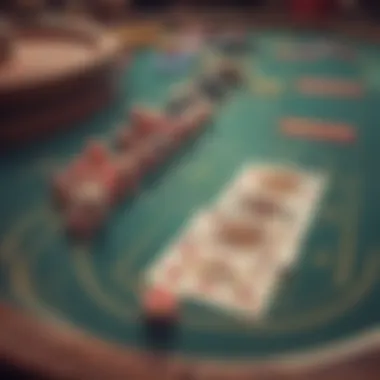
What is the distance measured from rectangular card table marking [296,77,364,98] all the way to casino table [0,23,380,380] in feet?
0.48

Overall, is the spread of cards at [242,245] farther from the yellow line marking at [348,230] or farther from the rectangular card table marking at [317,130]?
the rectangular card table marking at [317,130]

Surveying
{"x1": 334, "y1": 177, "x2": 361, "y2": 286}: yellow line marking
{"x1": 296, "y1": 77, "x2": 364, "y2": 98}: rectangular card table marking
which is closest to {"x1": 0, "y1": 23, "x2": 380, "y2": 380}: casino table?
{"x1": 334, "y1": 177, "x2": 361, "y2": 286}: yellow line marking

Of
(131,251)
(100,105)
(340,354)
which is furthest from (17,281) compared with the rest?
(100,105)

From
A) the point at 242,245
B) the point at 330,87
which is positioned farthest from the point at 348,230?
the point at 330,87

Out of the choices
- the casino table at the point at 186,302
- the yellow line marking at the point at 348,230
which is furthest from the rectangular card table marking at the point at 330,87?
the yellow line marking at the point at 348,230

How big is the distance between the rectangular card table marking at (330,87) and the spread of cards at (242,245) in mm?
538

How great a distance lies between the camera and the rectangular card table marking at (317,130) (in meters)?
1.23

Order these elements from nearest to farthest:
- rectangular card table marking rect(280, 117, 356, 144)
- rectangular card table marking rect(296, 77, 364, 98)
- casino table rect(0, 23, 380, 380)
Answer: casino table rect(0, 23, 380, 380), rectangular card table marking rect(280, 117, 356, 144), rectangular card table marking rect(296, 77, 364, 98)

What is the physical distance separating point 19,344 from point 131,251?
26 cm

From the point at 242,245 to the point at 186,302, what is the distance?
128mm

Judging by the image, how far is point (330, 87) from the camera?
1.55 metres

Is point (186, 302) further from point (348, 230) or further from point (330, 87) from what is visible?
point (330, 87)

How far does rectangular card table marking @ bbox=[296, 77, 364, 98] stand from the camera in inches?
59.1

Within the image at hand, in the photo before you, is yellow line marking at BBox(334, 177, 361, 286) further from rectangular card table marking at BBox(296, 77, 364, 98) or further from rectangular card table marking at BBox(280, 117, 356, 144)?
rectangular card table marking at BBox(296, 77, 364, 98)
